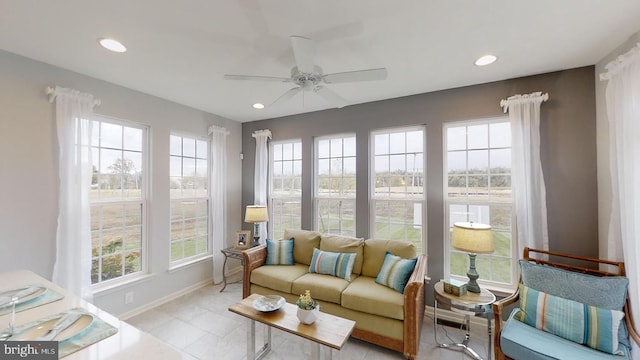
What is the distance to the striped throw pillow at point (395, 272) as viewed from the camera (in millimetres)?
2428

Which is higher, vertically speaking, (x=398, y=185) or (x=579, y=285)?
(x=398, y=185)

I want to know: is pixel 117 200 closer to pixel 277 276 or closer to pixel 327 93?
pixel 277 276

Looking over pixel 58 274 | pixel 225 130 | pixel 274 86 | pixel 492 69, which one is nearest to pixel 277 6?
pixel 274 86

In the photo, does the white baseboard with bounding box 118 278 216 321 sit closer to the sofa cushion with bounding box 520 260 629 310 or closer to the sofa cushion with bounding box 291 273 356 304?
the sofa cushion with bounding box 291 273 356 304

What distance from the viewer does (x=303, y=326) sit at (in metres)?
1.84

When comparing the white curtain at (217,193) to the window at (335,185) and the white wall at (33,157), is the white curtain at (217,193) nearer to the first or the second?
the white wall at (33,157)

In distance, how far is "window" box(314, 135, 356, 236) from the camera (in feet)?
11.9

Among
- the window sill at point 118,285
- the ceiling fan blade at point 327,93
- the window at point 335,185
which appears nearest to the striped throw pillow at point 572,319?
the window at point 335,185

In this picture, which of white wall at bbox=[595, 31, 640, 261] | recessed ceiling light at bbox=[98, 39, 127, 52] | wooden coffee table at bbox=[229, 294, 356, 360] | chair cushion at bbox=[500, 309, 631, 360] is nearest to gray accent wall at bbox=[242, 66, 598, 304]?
white wall at bbox=[595, 31, 640, 261]

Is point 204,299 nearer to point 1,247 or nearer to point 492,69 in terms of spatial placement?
point 1,247

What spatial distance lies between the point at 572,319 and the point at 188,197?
14.2ft

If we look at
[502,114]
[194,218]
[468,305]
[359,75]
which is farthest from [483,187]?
[194,218]

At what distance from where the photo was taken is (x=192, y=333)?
8.42ft

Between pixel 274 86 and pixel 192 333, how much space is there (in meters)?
2.84
